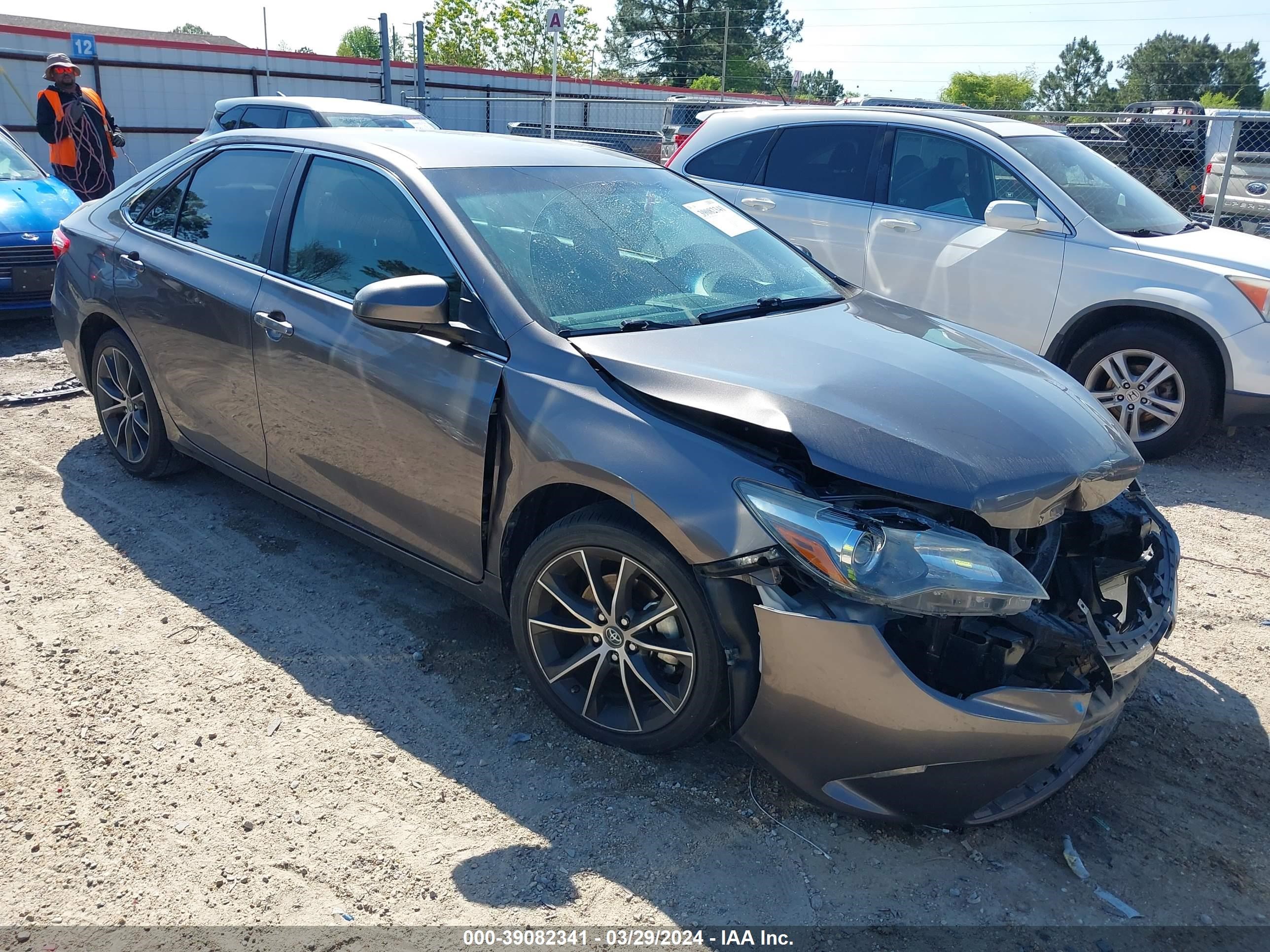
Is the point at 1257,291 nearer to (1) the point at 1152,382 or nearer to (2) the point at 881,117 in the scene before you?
(1) the point at 1152,382

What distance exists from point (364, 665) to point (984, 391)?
2243 mm

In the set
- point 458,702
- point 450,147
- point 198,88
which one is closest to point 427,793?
point 458,702

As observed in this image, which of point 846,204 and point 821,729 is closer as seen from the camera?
point 821,729

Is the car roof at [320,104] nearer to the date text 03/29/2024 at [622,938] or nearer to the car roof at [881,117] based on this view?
the car roof at [881,117]

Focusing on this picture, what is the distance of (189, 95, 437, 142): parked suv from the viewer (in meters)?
10.2

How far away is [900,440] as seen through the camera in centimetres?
257

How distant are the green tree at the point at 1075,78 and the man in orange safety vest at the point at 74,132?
75.6m

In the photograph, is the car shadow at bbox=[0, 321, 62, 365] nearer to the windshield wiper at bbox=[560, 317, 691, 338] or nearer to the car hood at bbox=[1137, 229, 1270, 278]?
the windshield wiper at bbox=[560, 317, 691, 338]

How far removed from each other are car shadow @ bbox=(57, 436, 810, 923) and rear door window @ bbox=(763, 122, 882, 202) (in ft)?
14.1

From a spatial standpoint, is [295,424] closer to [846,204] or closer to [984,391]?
[984,391]

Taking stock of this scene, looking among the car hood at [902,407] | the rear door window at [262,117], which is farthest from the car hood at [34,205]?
the car hood at [902,407]

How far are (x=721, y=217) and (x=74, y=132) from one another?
8513 millimetres

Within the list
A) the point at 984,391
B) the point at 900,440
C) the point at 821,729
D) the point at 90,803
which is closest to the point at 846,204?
the point at 984,391

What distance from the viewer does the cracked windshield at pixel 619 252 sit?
3168 millimetres
